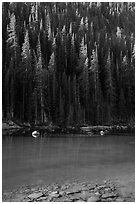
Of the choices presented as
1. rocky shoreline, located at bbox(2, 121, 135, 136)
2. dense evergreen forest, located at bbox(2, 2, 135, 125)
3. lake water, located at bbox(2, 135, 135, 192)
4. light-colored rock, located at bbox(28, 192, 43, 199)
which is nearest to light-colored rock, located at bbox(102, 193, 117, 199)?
lake water, located at bbox(2, 135, 135, 192)

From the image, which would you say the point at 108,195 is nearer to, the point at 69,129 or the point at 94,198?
the point at 94,198

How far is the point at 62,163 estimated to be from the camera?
15.5 ft

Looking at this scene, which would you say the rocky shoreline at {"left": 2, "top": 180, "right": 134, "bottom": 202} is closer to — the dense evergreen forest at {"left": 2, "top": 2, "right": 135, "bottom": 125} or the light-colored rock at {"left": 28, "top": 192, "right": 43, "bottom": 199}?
the light-colored rock at {"left": 28, "top": 192, "right": 43, "bottom": 199}

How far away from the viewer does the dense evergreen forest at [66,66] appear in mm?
9500

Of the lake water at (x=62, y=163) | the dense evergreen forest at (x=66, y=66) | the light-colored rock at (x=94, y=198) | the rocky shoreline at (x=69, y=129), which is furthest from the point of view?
the dense evergreen forest at (x=66, y=66)

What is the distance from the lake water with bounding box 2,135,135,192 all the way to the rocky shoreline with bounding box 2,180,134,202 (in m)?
0.18

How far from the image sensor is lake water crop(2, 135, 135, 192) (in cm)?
393

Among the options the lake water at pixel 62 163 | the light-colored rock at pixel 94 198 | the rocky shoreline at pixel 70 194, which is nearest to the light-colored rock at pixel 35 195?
the rocky shoreline at pixel 70 194

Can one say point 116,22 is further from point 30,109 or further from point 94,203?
point 94,203

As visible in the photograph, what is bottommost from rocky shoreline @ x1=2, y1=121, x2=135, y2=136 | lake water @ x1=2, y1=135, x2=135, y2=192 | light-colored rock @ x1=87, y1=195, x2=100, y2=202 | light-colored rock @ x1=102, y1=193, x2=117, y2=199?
light-colored rock @ x1=87, y1=195, x2=100, y2=202

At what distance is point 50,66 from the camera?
1172 cm

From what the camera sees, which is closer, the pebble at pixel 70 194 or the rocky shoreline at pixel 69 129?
the pebble at pixel 70 194

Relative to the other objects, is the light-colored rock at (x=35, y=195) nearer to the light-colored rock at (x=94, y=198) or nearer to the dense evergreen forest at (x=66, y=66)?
the light-colored rock at (x=94, y=198)

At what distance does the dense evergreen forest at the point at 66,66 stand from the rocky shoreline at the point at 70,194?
4.70 metres
